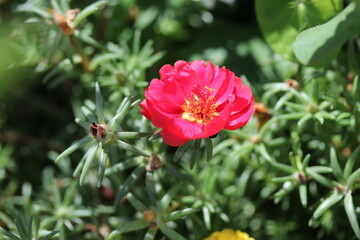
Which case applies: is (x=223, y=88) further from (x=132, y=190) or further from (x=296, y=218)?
(x=296, y=218)

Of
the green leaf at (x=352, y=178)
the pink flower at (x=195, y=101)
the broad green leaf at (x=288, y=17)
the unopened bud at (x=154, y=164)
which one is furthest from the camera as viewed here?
the broad green leaf at (x=288, y=17)

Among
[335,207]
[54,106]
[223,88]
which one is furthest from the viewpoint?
[54,106]

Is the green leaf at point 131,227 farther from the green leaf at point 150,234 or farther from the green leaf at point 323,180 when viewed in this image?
the green leaf at point 323,180

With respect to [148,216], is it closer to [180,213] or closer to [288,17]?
[180,213]

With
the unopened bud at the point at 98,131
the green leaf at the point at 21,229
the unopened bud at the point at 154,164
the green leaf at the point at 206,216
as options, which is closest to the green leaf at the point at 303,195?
the green leaf at the point at 206,216

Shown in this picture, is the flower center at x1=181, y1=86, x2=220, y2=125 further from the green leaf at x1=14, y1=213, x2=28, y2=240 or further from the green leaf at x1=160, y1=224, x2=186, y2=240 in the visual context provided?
the green leaf at x1=14, y1=213, x2=28, y2=240

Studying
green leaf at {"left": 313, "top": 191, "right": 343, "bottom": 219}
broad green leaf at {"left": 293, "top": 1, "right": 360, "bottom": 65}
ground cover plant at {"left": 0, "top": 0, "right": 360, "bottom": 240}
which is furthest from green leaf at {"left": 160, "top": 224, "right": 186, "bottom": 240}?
broad green leaf at {"left": 293, "top": 1, "right": 360, "bottom": 65}

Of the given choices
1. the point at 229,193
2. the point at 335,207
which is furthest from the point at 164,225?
the point at 335,207
